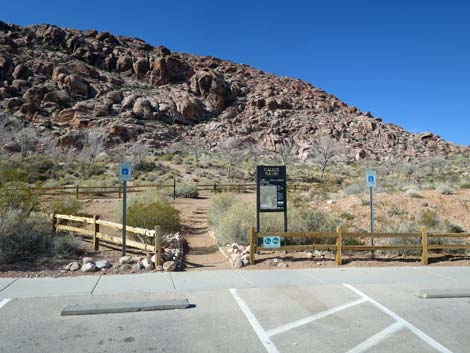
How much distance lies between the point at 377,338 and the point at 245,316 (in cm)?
185

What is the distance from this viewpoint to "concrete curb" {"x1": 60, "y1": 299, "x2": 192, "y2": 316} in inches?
210

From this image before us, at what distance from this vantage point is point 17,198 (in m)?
10.7

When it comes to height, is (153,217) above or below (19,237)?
above

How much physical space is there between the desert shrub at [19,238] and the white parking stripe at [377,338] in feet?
25.7

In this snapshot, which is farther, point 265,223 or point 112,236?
point 265,223

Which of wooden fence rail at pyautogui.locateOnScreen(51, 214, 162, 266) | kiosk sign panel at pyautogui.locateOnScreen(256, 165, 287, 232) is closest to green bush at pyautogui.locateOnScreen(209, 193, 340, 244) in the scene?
kiosk sign panel at pyautogui.locateOnScreen(256, 165, 287, 232)

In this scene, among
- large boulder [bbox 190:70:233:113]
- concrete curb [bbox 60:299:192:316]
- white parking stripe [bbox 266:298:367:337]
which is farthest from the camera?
large boulder [bbox 190:70:233:113]

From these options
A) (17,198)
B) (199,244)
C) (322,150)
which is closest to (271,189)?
(199,244)

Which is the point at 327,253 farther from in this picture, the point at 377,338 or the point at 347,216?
the point at 377,338

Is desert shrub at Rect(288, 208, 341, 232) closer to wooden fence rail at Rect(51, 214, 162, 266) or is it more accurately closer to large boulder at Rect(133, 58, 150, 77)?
wooden fence rail at Rect(51, 214, 162, 266)

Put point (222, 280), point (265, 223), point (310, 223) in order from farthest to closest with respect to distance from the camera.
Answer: point (310, 223)
point (265, 223)
point (222, 280)

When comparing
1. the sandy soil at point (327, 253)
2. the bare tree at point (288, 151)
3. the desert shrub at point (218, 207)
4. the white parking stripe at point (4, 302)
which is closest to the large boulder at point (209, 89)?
the bare tree at point (288, 151)

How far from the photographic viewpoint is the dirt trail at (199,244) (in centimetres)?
922

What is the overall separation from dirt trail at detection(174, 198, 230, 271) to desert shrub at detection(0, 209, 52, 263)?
3.76m
